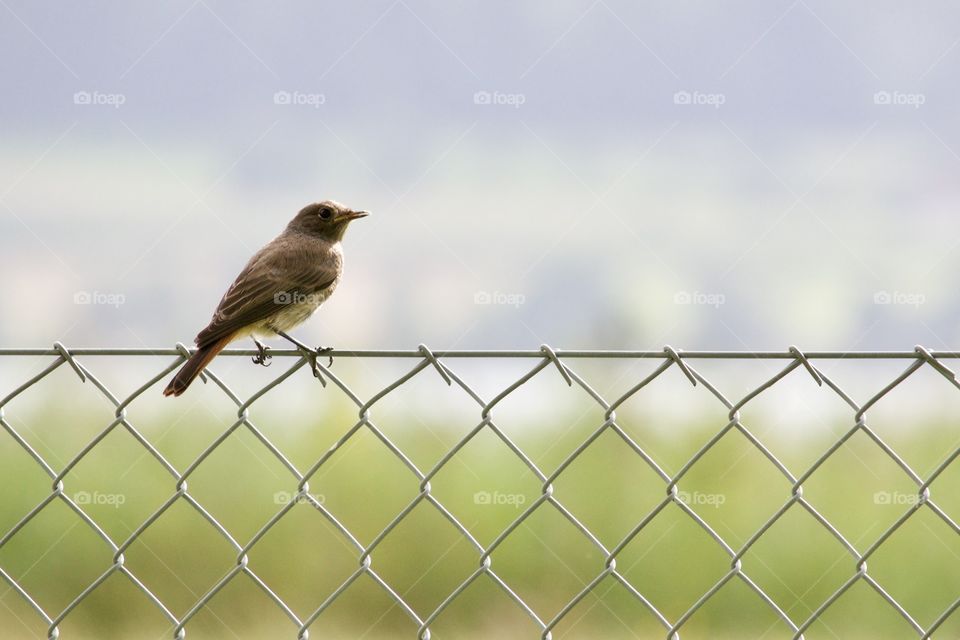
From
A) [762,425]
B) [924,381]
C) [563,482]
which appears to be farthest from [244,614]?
[924,381]

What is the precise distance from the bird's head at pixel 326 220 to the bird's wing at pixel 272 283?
23 centimetres

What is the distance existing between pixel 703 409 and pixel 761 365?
42cm

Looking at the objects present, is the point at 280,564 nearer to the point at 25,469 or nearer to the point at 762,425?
the point at 25,469

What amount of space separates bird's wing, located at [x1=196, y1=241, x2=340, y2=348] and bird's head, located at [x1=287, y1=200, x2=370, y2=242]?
0.74ft

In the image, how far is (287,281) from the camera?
4434 mm

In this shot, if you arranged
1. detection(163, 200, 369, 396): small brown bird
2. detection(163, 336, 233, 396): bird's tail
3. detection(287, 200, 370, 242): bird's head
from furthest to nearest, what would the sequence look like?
detection(287, 200, 370, 242): bird's head → detection(163, 200, 369, 396): small brown bird → detection(163, 336, 233, 396): bird's tail

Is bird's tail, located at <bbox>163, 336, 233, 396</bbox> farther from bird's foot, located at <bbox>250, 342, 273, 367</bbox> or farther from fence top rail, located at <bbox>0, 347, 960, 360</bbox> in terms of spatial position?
fence top rail, located at <bbox>0, 347, 960, 360</bbox>

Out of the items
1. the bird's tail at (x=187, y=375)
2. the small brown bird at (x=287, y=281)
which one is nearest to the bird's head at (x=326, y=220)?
the small brown bird at (x=287, y=281)

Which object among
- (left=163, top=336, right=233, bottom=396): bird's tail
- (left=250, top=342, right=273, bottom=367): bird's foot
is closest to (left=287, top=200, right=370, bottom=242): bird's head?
(left=250, top=342, right=273, bottom=367): bird's foot

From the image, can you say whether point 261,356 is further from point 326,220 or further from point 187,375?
point 326,220

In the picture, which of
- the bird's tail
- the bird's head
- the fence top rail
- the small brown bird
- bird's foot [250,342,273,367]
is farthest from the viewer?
the bird's head

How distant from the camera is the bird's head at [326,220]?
507 centimetres

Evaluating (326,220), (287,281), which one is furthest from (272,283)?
(326,220)

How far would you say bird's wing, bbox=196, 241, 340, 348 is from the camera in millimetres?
4020
